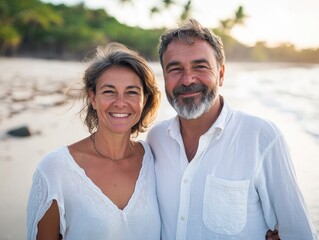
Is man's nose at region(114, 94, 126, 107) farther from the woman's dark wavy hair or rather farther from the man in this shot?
the man

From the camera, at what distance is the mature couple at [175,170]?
2.48 meters

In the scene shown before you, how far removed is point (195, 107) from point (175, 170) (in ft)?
1.79

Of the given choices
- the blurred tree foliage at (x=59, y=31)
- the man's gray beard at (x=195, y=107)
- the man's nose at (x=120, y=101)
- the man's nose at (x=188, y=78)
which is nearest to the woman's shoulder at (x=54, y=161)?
the man's nose at (x=120, y=101)

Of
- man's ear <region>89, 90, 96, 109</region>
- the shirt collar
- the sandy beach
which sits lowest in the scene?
the sandy beach

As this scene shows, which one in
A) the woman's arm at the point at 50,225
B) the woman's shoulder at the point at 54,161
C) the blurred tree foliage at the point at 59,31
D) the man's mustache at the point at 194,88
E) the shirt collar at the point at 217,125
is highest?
the blurred tree foliage at the point at 59,31

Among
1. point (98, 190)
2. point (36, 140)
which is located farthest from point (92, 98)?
point (36, 140)

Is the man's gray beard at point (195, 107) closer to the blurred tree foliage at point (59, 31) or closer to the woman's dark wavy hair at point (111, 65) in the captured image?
the woman's dark wavy hair at point (111, 65)

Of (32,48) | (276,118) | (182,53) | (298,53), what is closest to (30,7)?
(32,48)

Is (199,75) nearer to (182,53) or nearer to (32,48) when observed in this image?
(182,53)

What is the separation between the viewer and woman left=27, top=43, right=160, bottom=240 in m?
2.47

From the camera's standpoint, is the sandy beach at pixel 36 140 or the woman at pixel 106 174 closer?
the woman at pixel 106 174

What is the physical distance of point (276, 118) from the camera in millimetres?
12898

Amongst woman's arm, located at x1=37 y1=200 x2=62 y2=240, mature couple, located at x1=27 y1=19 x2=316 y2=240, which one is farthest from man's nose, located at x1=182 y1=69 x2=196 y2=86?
woman's arm, located at x1=37 y1=200 x2=62 y2=240

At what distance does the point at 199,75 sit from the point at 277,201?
116 cm
